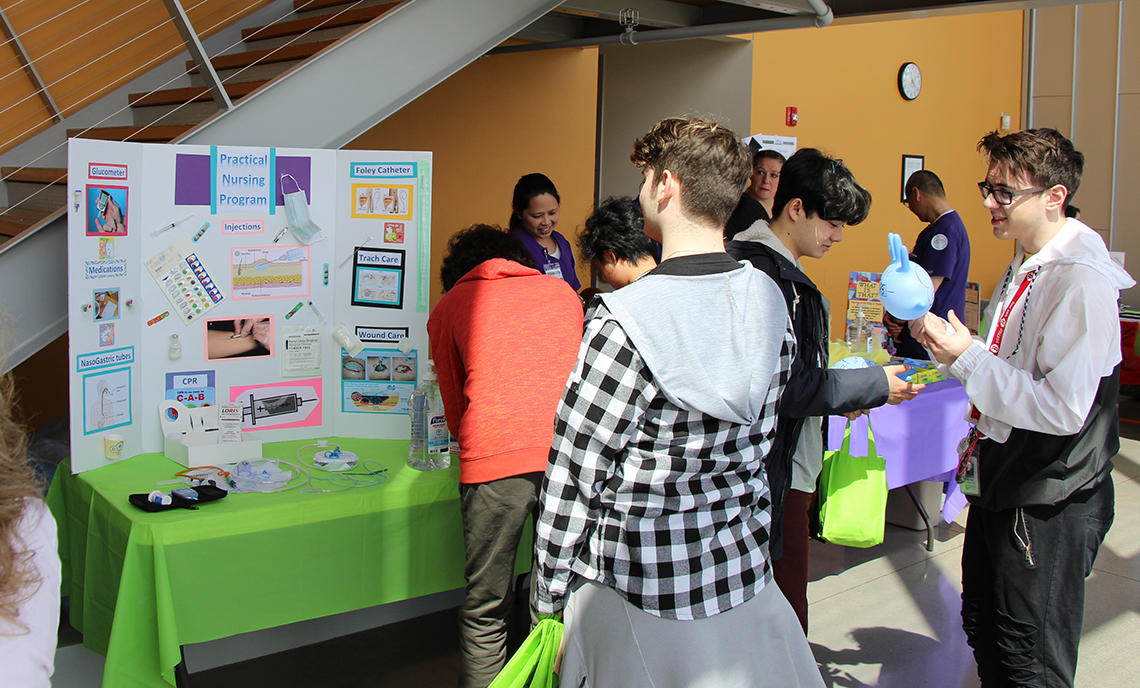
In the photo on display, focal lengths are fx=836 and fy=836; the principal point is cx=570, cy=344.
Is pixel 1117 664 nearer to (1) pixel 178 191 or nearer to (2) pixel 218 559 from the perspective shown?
(2) pixel 218 559

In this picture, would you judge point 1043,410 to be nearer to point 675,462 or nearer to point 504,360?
point 675,462

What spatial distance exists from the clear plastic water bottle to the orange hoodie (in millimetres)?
343

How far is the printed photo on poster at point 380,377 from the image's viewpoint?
2896 millimetres

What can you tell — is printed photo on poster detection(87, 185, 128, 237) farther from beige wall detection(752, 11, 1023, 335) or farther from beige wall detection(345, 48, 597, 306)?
beige wall detection(752, 11, 1023, 335)

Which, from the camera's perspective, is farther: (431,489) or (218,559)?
(431,489)

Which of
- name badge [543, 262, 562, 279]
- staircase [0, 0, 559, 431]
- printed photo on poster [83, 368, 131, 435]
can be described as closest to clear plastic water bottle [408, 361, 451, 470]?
printed photo on poster [83, 368, 131, 435]

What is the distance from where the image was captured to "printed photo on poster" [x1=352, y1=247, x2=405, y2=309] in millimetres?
2877

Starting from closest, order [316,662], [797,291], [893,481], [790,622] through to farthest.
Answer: [790,622], [797,291], [316,662], [893,481]

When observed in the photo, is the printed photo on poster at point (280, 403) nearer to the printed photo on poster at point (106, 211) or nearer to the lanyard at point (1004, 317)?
the printed photo on poster at point (106, 211)

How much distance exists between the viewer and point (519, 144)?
18.8 feet

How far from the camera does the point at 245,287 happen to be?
2727 millimetres

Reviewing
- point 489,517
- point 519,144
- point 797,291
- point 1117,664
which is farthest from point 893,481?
point 519,144

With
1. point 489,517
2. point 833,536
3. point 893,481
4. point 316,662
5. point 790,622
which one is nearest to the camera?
point 790,622

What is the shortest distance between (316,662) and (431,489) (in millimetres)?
925
